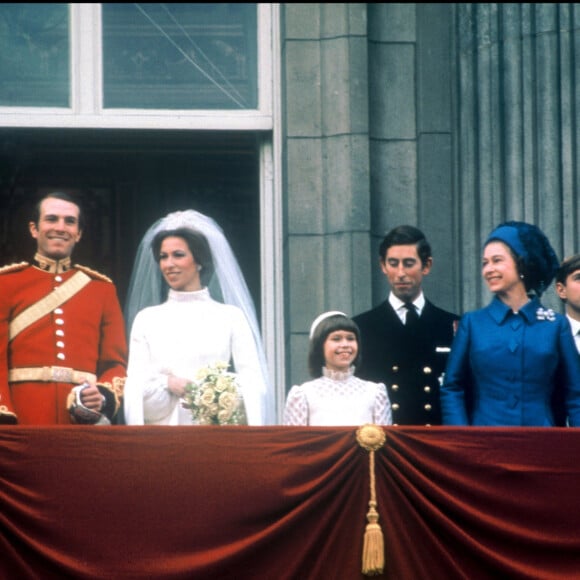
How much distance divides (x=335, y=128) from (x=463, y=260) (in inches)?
44.5

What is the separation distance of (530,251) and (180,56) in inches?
132

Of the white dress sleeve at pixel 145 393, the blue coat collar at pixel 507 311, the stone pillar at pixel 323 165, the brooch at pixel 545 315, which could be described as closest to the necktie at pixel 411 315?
the blue coat collar at pixel 507 311

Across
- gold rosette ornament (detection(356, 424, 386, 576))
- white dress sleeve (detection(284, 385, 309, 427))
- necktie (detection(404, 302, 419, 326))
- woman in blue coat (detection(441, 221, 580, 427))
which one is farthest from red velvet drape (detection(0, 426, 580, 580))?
necktie (detection(404, 302, 419, 326))

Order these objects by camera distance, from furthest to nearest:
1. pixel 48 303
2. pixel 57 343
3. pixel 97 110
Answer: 1. pixel 97 110
2. pixel 48 303
3. pixel 57 343

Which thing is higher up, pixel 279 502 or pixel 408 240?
pixel 408 240

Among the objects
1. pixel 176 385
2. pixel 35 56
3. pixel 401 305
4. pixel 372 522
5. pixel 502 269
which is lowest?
pixel 372 522

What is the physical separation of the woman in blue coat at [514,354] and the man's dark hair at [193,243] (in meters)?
1.41

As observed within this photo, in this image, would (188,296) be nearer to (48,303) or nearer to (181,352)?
(181,352)

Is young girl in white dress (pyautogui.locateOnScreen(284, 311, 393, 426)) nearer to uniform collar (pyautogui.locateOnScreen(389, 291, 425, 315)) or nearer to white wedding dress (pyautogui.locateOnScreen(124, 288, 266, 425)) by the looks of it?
white wedding dress (pyautogui.locateOnScreen(124, 288, 266, 425))

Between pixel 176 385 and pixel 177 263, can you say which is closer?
pixel 176 385

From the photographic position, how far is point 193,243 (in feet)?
32.9

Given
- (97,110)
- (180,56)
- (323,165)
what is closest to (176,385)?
(323,165)

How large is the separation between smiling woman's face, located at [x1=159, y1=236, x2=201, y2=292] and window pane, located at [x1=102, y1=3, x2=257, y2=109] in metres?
2.25

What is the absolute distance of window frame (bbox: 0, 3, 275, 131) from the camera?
39.3 ft
